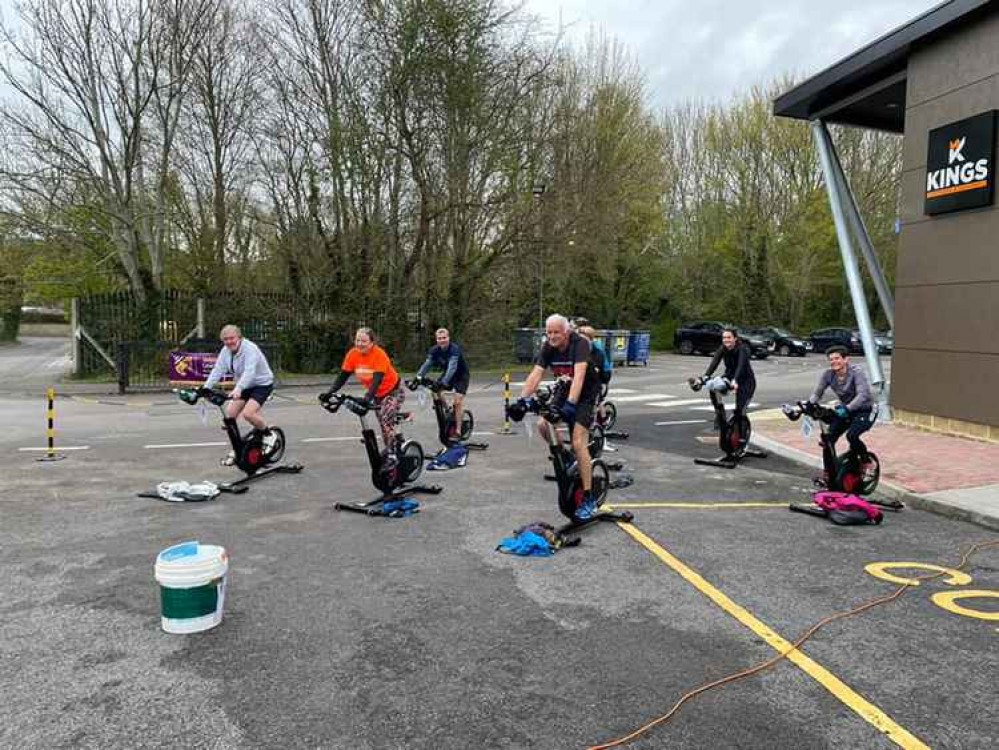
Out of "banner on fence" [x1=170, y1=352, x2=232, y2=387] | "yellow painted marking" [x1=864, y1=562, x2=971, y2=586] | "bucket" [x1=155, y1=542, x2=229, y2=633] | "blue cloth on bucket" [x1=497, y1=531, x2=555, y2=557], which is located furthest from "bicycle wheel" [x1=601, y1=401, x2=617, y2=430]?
"banner on fence" [x1=170, y1=352, x2=232, y2=387]

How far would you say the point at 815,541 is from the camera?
6.42m

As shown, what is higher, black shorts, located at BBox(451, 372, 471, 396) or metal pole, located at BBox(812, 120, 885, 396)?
metal pole, located at BBox(812, 120, 885, 396)

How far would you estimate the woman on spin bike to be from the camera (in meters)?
8.00

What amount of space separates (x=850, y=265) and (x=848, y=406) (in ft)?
29.0

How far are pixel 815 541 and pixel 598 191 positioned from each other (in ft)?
68.8

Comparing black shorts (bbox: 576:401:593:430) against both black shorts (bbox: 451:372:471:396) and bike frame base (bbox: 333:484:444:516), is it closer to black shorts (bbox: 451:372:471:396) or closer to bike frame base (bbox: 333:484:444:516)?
bike frame base (bbox: 333:484:444:516)

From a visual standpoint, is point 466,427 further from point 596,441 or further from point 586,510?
point 586,510

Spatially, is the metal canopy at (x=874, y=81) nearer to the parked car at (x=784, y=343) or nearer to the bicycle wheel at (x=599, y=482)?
the bicycle wheel at (x=599, y=482)

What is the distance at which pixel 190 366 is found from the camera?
1920 centimetres

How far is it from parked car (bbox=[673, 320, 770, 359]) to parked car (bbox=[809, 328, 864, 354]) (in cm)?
568

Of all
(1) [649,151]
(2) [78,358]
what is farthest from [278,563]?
(1) [649,151]

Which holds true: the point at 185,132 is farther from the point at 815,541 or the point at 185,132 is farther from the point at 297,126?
the point at 815,541

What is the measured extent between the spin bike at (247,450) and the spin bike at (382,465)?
1406 mm

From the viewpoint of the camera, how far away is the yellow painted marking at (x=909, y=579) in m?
5.38
